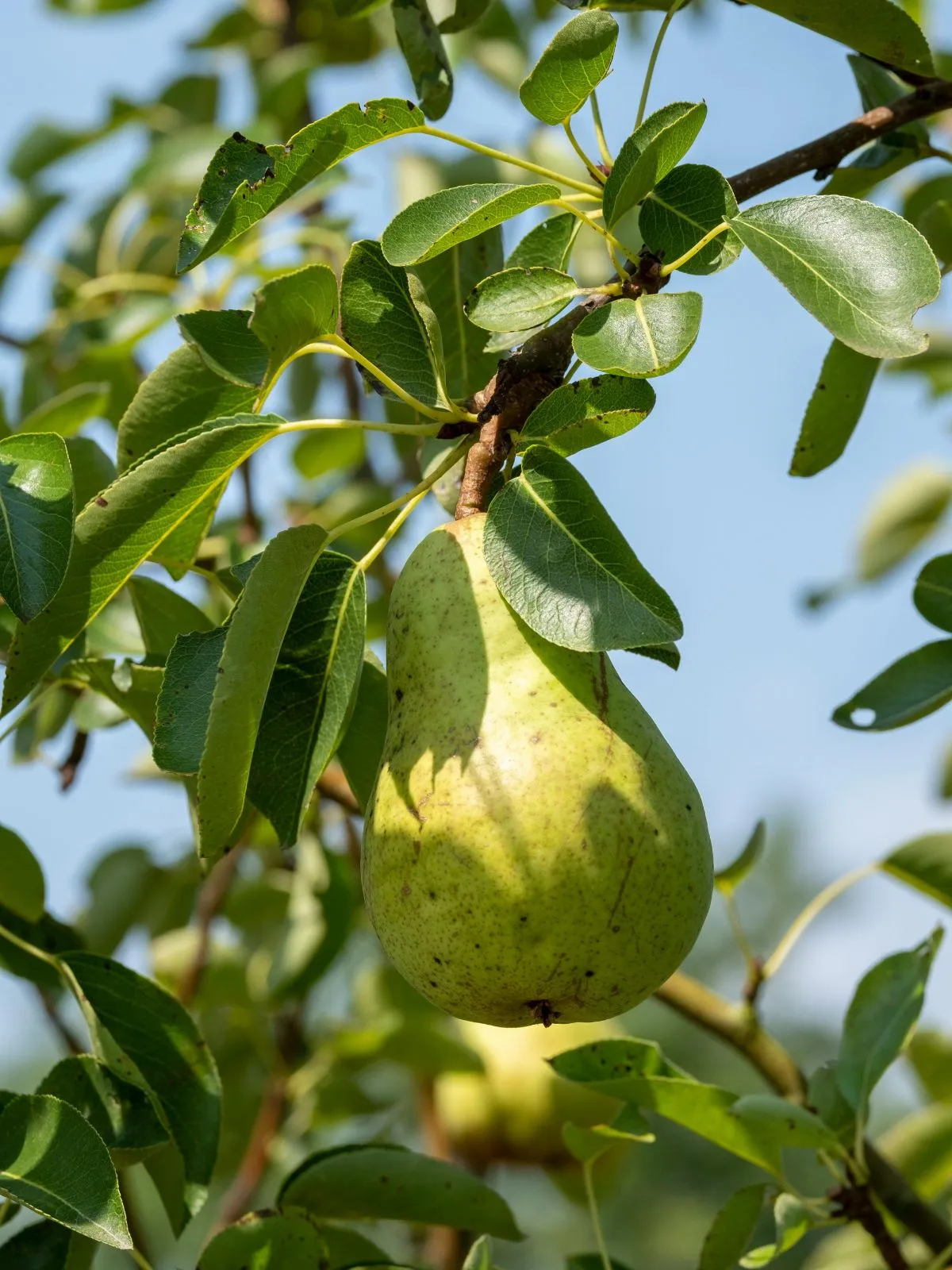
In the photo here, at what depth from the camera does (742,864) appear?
1.35 metres

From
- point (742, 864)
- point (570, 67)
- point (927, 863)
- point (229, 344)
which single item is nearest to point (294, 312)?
point (229, 344)

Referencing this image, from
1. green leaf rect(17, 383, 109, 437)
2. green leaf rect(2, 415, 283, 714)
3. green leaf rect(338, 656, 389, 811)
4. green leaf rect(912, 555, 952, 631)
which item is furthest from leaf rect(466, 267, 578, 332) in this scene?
green leaf rect(17, 383, 109, 437)

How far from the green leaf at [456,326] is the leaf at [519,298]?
8.4 inches

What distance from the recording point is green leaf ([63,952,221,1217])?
100cm

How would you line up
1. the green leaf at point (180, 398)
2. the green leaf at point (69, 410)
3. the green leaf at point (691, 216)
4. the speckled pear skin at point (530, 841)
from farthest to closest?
the green leaf at point (69, 410)
the green leaf at point (180, 398)
the green leaf at point (691, 216)
the speckled pear skin at point (530, 841)

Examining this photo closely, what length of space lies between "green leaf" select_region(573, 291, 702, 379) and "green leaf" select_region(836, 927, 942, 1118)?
2.05 feet

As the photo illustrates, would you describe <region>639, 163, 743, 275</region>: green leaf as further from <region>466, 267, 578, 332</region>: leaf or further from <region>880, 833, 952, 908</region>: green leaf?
<region>880, 833, 952, 908</region>: green leaf

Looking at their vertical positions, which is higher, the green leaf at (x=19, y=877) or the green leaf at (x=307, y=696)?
the green leaf at (x=307, y=696)

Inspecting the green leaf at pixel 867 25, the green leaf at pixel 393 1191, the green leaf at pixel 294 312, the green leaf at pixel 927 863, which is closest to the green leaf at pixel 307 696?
the green leaf at pixel 294 312

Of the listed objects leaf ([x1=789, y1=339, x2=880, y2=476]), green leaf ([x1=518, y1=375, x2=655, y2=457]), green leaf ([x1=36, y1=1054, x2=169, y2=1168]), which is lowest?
green leaf ([x1=36, y1=1054, x2=169, y2=1168])

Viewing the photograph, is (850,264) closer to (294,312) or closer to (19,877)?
(294,312)

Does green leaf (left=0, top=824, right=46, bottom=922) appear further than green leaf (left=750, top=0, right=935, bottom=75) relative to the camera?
Yes

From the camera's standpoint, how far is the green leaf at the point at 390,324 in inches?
36.9

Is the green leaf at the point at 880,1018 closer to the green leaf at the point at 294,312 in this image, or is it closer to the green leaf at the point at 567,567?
the green leaf at the point at 567,567
